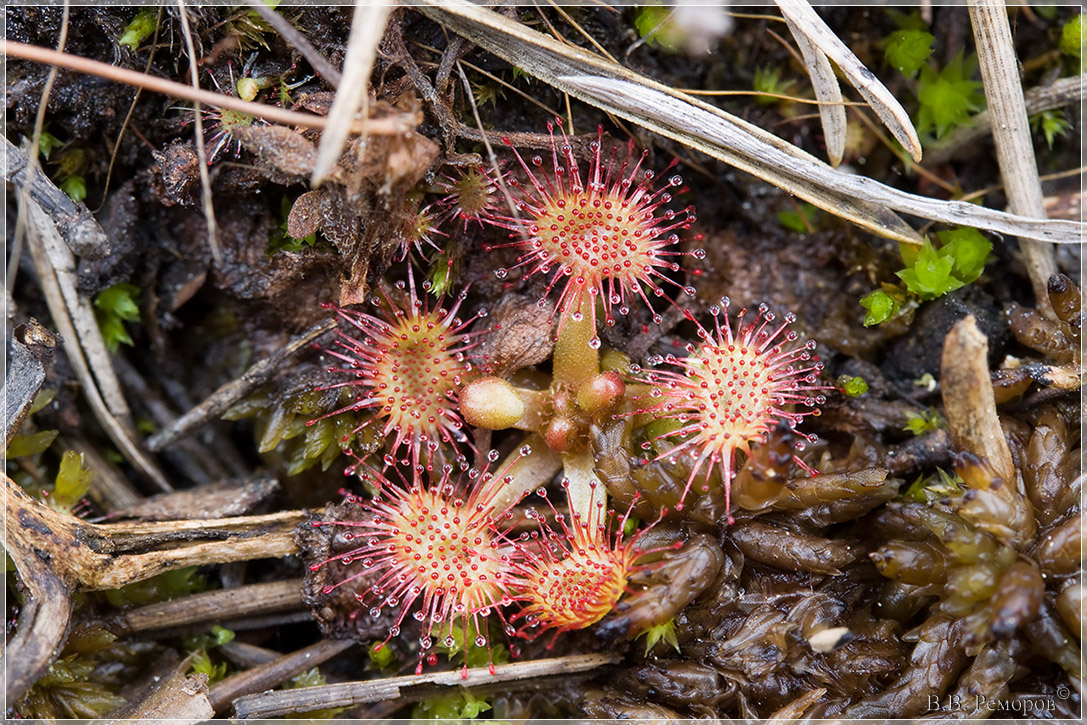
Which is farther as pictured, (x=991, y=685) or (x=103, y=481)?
(x=103, y=481)

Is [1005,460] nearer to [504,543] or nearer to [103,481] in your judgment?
[504,543]

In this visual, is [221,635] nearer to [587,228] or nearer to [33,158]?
[33,158]

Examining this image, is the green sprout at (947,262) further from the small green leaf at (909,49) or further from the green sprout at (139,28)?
the green sprout at (139,28)

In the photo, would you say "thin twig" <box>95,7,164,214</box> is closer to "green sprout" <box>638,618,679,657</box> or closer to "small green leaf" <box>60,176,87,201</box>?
"small green leaf" <box>60,176,87,201</box>

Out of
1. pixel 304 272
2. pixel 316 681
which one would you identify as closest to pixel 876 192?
pixel 304 272

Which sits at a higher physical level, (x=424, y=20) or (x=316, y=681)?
(x=424, y=20)

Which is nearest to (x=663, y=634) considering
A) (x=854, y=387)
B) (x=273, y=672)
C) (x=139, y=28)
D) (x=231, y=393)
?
(x=854, y=387)
